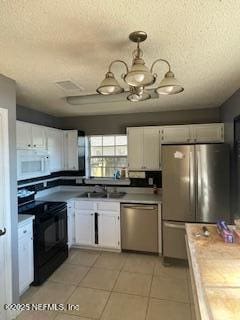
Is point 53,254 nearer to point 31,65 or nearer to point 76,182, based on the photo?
point 76,182

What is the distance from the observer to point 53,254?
9.99ft

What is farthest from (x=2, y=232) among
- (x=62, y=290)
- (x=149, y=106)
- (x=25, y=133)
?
(x=149, y=106)

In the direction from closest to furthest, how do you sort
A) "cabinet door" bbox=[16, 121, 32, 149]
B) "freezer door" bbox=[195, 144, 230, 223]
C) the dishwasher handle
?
1. "cabinet door" bbox=[16, 121, 32, 149]
2. "freezer door" bbox=[195, 144, 230, 223]
3. the dishwasher handle

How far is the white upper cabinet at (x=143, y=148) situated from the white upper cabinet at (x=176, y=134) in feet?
0.39

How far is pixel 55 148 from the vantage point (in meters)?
3.90

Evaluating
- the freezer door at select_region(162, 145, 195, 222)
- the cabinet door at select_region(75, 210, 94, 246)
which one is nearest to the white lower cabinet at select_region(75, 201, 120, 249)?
the cabinet door at select_region(75, 210, 94, 246)

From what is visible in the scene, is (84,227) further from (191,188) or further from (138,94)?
(138,94)

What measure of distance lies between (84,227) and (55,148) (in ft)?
4.78

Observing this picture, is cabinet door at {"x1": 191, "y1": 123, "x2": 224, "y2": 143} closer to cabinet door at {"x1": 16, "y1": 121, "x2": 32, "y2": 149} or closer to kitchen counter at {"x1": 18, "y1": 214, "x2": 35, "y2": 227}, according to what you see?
cabinet door at {"x1": 16, "y1": 121, "x2": 32, "y2": 149}

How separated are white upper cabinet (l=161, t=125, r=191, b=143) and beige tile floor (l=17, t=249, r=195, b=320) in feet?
6.30

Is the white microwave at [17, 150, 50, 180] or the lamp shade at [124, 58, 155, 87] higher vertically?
the lamp shade at [124, 58, 155, 87]

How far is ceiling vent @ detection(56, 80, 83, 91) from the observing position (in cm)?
242

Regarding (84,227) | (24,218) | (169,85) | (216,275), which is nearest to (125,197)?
(84,227)

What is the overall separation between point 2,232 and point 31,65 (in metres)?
1.55
